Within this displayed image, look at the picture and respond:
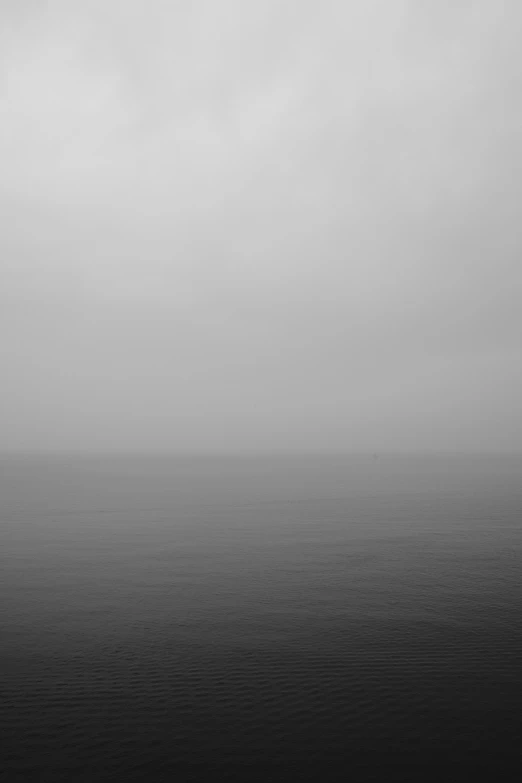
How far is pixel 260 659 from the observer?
4738 cm

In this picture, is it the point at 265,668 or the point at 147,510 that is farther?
the point at 147,510

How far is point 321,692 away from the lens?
41.8 meters

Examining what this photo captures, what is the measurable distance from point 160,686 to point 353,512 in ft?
357

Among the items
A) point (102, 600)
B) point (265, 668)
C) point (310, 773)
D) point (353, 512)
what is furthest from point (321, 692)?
point (353, 512)

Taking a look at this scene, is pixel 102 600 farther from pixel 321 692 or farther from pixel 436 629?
pixel 436 629

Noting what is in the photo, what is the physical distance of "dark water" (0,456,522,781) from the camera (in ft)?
112

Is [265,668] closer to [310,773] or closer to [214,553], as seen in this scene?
[310,773]

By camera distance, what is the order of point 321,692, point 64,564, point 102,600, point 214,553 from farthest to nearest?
point 214,553
point 64,564
point 102,600
point 321,692

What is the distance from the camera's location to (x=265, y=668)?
150 feet

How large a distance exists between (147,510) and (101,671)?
356 ft

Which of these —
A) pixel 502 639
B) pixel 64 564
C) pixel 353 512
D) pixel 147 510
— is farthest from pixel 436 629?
pixel 147 510

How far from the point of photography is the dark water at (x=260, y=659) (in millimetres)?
34125

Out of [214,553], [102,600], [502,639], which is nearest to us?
[502,639]

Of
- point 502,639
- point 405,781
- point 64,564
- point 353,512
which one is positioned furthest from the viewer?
point 353,512
